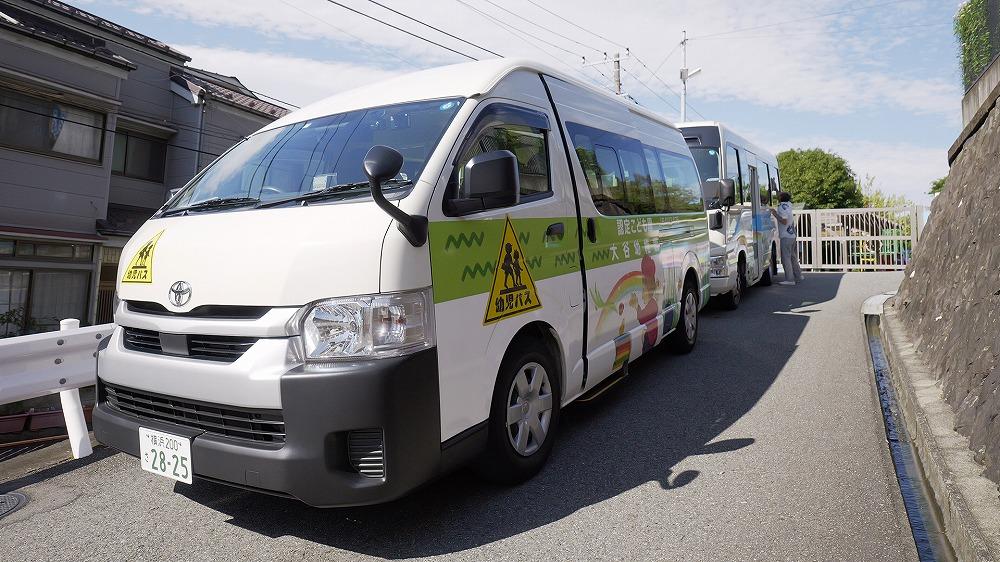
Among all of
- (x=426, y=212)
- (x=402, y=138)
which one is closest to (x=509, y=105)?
(x=402, y=138)

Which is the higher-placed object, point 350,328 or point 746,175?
point 746,175

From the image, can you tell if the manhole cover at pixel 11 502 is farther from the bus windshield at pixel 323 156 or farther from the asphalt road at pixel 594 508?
the bus windshield at pixel 323 156

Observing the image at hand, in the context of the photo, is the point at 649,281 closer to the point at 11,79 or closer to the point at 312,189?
the point at 312,189

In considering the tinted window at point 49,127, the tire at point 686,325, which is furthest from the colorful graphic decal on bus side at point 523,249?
the tinted window at point 49,127

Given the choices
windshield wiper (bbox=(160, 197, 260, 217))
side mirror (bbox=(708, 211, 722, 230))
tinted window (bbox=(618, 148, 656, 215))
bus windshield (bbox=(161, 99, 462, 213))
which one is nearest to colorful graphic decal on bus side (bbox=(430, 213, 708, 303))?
tinted window (bbox=(618, 148, 656, 215))

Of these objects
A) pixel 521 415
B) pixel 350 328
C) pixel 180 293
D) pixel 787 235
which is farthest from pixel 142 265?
pixel 787 235

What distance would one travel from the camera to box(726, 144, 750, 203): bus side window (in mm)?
9860

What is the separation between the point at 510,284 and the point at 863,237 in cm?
1921

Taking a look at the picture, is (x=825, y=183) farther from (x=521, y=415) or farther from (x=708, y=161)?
(x=521, y=415)

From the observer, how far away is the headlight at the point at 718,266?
919cm

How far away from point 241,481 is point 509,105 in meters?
2.42

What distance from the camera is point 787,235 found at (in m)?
14.0

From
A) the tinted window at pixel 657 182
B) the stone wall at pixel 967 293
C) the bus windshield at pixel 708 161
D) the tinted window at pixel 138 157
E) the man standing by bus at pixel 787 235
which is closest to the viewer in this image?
the stone wall at pixel 967 293

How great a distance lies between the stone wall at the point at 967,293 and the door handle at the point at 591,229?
7.90 feet
